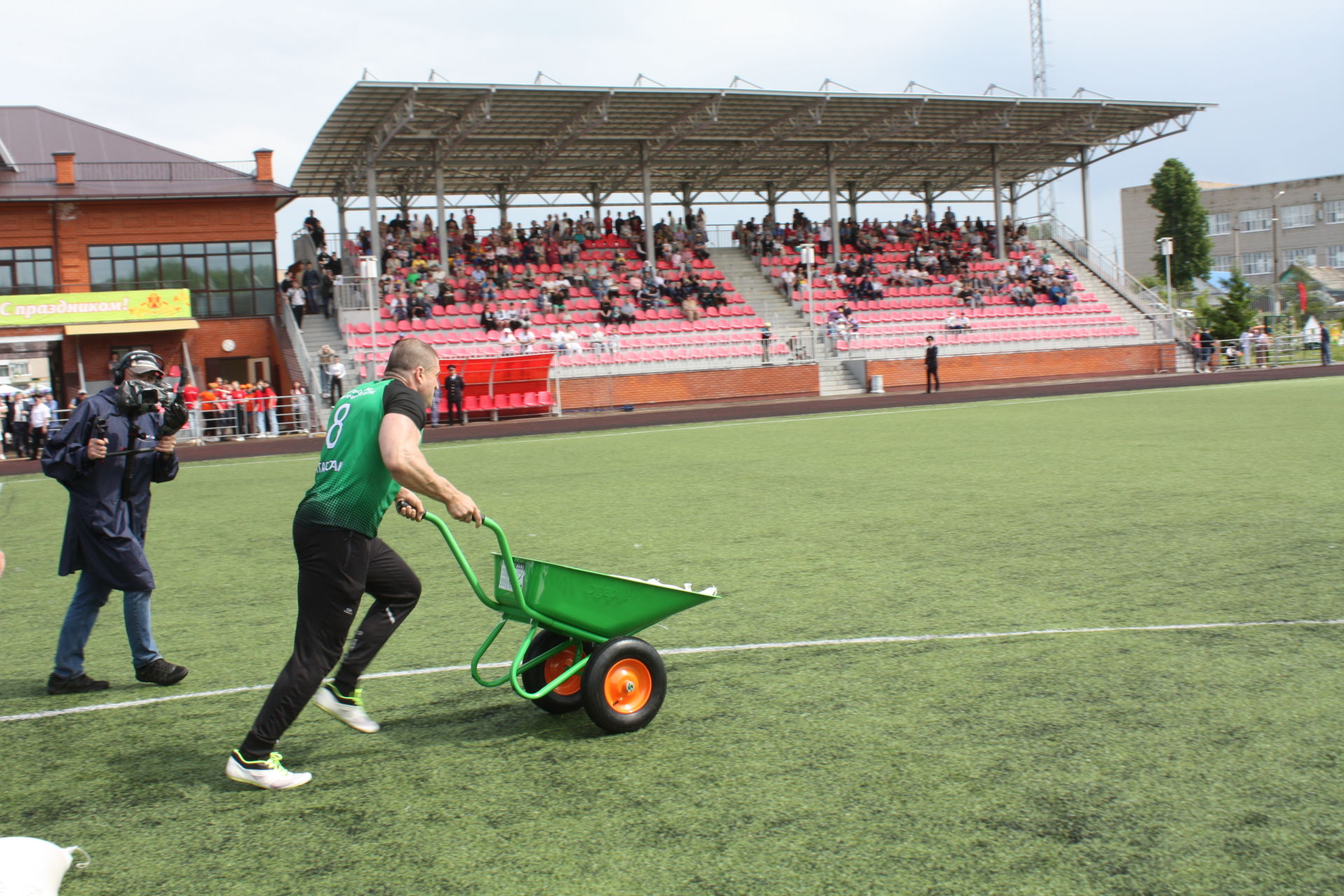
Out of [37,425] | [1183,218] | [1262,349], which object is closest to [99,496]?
[37,425]

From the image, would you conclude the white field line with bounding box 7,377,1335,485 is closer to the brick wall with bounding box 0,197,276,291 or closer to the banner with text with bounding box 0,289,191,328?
the banner with text with bounding box 0,289,191,328

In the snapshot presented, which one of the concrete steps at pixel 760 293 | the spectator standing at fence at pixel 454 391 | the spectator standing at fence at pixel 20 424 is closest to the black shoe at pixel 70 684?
the spectator standing at fence at pixel 454 391

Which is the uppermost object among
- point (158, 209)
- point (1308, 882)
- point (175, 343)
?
point (158, 209)

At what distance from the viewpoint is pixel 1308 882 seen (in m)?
3.18

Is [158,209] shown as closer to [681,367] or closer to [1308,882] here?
[681,367]

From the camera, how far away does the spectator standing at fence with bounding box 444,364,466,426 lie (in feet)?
84.0

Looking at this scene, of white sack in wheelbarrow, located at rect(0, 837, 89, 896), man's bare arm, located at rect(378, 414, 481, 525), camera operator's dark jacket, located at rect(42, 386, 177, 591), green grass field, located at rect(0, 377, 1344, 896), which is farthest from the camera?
camera operator's dark jacket, located at rect(42, 386, 177, 591)

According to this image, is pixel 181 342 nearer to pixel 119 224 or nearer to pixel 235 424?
pixel 119 224

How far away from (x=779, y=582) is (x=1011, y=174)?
42669 mm

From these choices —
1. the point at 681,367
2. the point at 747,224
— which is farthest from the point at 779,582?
the point at 747,224

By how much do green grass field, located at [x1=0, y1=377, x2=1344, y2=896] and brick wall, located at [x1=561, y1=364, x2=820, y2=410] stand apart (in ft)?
62.6

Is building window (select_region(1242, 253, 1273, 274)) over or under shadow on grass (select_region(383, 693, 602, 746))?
over

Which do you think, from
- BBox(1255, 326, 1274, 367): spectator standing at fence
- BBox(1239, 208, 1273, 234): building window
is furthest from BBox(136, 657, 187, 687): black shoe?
BBox(1239, 208, 1273, 234): building window

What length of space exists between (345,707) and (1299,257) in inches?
3882
